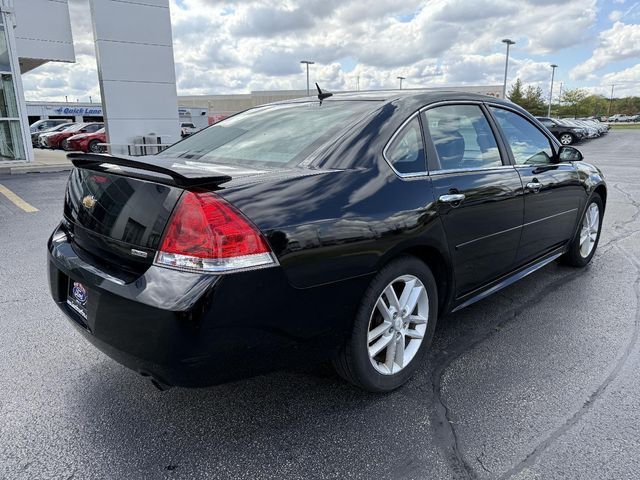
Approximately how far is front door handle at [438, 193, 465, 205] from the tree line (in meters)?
52.4

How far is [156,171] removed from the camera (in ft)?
6.92

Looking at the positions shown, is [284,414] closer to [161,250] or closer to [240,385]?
[240,385]

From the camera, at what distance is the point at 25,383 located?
2730mm

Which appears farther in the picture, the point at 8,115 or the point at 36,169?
the point at 8,115

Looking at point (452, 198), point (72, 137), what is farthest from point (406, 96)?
point (72, 137)

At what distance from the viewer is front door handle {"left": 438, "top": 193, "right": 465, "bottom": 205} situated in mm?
2740

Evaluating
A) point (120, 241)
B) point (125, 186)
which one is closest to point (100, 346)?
point (120, 241)

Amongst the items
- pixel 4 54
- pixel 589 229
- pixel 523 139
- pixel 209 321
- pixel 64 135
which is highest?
pixel 4 54

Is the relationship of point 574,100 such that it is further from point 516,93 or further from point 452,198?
point 452,198

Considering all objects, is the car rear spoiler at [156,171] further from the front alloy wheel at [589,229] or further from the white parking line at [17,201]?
the white parking line at [17,201]

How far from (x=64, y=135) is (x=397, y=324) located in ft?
88.7

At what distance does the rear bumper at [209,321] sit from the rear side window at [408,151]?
0.76 meters

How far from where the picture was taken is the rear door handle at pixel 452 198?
108 inches

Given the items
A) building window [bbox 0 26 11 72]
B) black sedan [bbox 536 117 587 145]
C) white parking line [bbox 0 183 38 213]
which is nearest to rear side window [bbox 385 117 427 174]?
white parking line [bbox 0 183 38 213]
